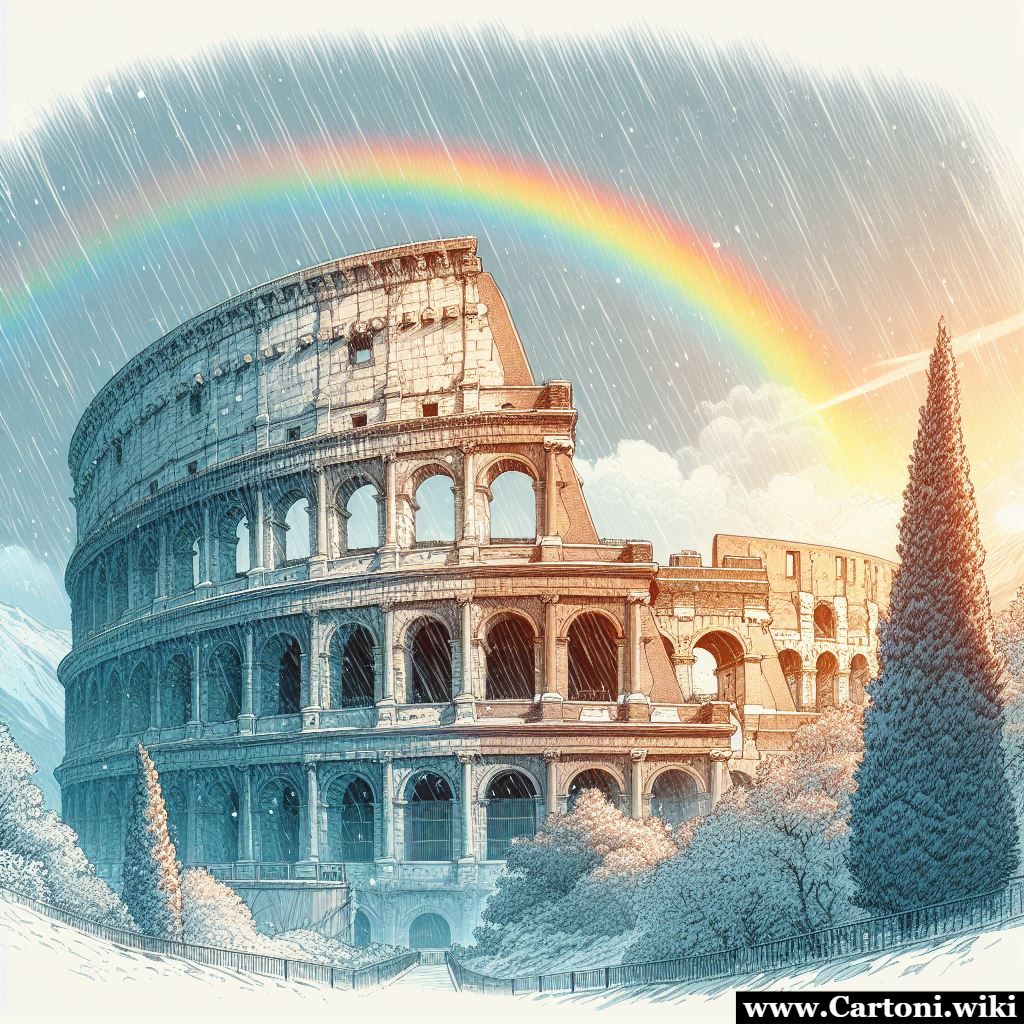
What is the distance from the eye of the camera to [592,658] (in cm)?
3397

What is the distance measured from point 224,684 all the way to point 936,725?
19.1 meters

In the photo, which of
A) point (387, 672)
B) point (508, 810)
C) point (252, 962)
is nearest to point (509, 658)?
point (387, 672)

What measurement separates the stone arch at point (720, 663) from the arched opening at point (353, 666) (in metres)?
7.58

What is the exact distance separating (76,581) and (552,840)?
20.1m

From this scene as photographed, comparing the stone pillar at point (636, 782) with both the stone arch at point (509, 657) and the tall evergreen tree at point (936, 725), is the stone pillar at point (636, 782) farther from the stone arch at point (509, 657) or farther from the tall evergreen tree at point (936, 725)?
the tall evergreen tree at point (936, 725)

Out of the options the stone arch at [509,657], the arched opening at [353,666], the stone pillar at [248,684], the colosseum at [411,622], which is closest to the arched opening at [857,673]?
the colosseum at [411,622]

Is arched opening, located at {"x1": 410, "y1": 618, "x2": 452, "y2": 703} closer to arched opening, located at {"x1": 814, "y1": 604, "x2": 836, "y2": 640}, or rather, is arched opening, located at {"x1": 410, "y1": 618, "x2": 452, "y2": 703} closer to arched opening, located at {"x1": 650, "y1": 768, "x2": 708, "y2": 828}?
arched opening, located at {"x1": 650, "y1": 768, "x2": 708, "y2": 828}

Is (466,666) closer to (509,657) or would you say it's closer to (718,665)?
(509,657)

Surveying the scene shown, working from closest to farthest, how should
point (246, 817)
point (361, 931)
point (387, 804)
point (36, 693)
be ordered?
point (361, 931)
point (387, 804)
point (246, 817)
point (36, 693)

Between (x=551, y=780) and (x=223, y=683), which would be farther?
(x=223, y=683)

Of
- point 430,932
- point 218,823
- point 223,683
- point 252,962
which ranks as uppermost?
point 223,683

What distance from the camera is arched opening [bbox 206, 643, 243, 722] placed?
37281mm

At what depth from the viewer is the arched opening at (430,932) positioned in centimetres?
3148

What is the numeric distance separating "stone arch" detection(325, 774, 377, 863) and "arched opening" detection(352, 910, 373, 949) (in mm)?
1782
